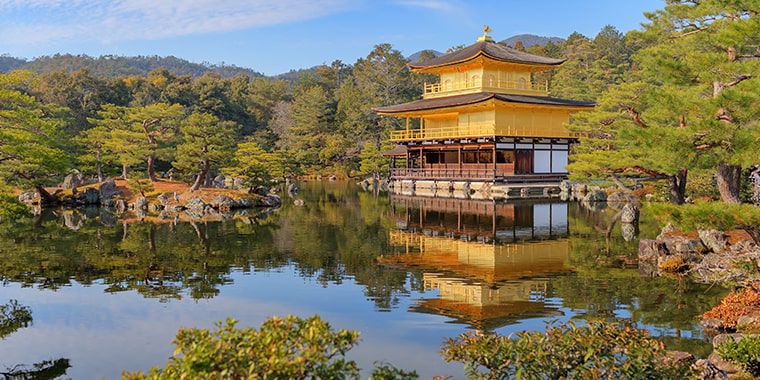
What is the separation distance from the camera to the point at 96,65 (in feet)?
550

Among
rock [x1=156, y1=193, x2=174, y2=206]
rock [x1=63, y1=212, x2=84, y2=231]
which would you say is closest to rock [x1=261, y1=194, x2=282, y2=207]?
rock [x1=156, y1=193, x2=174, y2=206]

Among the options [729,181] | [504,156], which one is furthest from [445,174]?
[729,181]

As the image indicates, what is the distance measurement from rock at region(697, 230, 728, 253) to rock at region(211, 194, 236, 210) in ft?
65.9

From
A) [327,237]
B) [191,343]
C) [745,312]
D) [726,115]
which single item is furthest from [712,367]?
[327,237]

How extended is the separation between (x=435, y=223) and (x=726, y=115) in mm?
14429

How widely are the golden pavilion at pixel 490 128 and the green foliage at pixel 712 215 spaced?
24910mm

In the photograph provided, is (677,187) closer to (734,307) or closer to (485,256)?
(485,256)

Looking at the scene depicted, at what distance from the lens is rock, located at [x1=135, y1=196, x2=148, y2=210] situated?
98.0ft

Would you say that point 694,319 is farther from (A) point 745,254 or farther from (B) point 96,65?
(B) point 96,65

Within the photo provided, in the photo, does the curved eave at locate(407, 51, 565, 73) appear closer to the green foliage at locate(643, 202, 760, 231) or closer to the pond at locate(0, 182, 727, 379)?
the pond at locate(0, 182, 727, 379)

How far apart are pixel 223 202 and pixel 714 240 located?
20.7m

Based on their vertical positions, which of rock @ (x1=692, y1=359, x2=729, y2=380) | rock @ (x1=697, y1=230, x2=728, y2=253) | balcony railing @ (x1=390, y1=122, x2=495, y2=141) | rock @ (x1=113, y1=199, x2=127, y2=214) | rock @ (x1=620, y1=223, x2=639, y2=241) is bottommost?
rock @ (x1=692, y1=359, x2=729, y2=380)

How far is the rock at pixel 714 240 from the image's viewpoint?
1448cm

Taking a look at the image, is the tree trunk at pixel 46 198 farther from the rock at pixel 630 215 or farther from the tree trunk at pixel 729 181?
the tree trunk at pixel 729 181
